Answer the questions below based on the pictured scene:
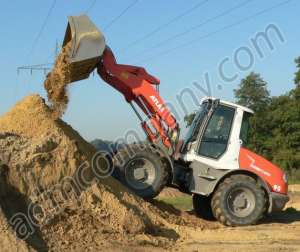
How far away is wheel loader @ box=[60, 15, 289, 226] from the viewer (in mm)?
10656

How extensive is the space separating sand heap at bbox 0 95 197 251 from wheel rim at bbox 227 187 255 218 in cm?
162

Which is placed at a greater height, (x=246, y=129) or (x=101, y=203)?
(x=246, y=129)

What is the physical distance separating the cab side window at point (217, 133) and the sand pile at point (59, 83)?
3.03 metres

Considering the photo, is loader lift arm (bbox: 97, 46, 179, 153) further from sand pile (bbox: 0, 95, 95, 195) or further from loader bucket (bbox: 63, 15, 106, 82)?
sand pile (bbox: 0, 95, 95, 195)

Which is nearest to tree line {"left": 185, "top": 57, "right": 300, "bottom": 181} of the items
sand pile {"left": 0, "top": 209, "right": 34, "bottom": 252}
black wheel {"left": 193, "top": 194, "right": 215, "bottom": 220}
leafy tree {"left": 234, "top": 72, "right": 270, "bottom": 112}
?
leafy tree {"left": 234, "top": 72, "right": 270, "bottom": 112}

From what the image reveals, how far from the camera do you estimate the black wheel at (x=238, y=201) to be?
1061cm

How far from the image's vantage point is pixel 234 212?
10781 mm

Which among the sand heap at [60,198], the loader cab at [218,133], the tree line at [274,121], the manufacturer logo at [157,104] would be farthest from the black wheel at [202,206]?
the tree line at [274,121]

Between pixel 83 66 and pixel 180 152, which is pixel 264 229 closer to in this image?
pixel 180 152

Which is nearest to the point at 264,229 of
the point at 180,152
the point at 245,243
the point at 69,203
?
the point at 245,243

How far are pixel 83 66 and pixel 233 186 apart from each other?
3957 millimetres

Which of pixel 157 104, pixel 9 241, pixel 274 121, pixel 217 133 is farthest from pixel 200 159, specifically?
pixel 274 121

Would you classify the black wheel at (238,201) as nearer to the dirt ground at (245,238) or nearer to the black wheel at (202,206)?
the dirt ground at (245,238)

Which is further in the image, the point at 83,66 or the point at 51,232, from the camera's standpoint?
the point at 83,66
